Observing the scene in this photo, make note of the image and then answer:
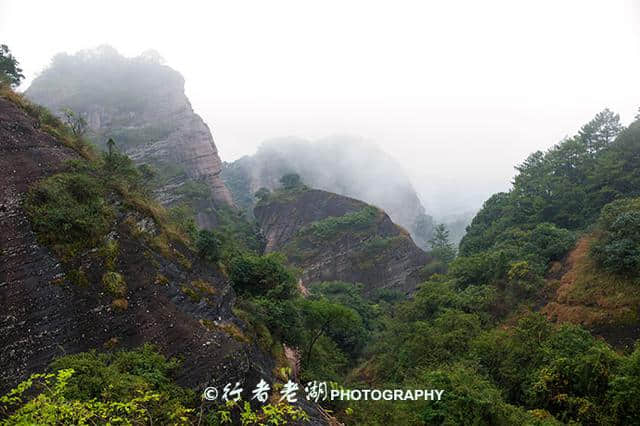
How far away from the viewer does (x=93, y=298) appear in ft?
42.7

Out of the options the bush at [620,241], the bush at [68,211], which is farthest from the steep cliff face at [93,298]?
the bush at [620,241]

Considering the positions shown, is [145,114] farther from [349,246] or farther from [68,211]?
[68,211]

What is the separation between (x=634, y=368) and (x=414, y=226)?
90.5 m

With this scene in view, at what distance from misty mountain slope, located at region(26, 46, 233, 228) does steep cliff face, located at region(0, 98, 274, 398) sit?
4436 cm

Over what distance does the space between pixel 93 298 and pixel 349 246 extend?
144 feet

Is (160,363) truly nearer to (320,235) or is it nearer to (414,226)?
(320,235)

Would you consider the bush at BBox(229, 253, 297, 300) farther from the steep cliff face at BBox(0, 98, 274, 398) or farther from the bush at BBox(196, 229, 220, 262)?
the steep cliff face at BBox(0, 98, 274, 398)

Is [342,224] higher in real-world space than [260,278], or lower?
lower

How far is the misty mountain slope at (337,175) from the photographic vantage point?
9706 centimetres

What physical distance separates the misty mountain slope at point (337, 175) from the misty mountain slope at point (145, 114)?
2586cm

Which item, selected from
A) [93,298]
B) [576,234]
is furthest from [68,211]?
[576,234]

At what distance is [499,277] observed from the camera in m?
25.5

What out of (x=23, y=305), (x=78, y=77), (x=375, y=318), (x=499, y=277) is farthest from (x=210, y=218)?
→ (x=23, y=305)

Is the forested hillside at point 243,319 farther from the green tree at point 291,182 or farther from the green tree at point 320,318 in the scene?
the green tree at point 291,182
